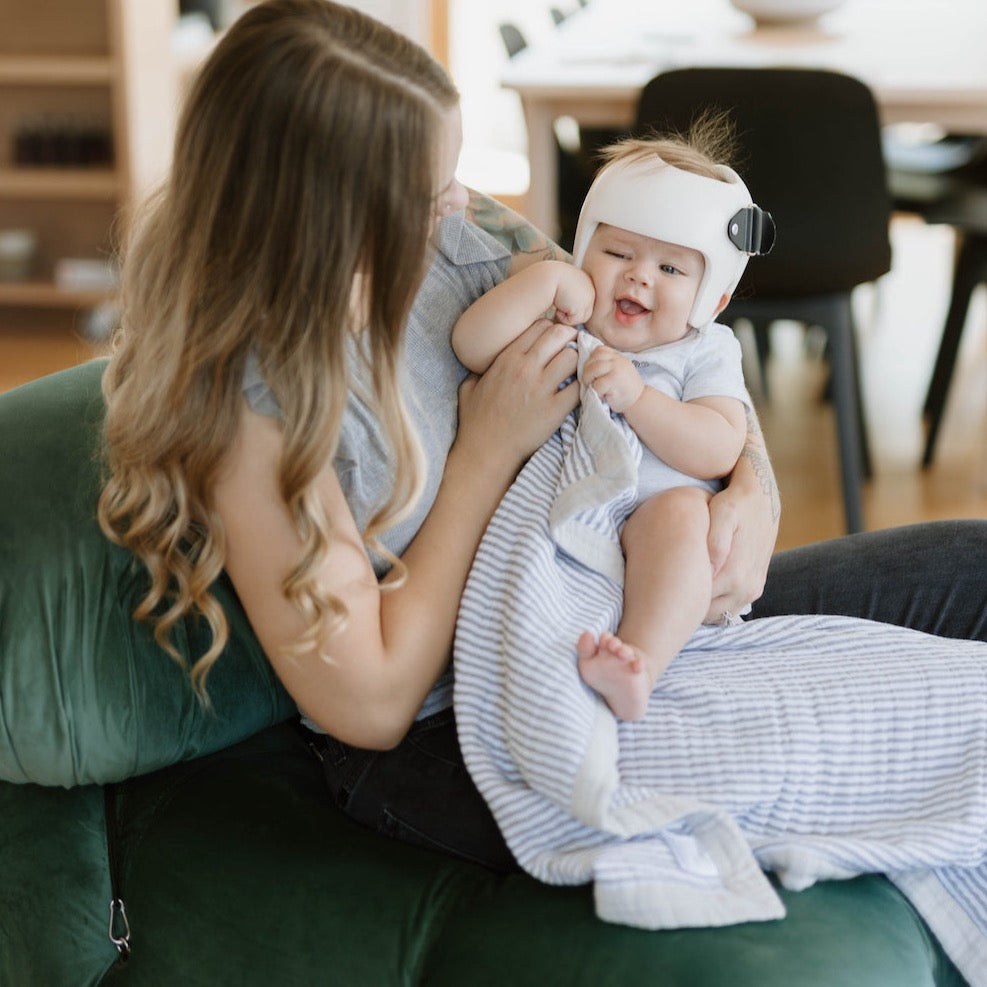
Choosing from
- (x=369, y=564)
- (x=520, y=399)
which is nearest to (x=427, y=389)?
(x=520, y=399)

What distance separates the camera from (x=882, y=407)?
12.2 ft

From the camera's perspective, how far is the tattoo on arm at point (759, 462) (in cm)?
138

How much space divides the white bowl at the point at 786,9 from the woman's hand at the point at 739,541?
8.04ft

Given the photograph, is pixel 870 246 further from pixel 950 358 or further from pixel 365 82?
pixel 365 82

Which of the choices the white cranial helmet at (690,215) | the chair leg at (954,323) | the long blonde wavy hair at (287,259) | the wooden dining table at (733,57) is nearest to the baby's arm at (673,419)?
the white cranial helmet at (690,215)

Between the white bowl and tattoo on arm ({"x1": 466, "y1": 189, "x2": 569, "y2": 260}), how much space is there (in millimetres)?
2319

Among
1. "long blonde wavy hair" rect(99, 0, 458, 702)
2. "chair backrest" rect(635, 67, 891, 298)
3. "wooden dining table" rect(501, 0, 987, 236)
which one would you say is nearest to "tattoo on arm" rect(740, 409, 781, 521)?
"long blonde wavy hair" rect(99, 0, 458, 702)

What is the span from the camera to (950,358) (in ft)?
10.9

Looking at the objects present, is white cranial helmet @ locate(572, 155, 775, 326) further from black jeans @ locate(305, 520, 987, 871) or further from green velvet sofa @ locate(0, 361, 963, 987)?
green velvet sofa @ locate(0, 361, 963, 987)

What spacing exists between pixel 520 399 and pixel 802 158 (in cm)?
151

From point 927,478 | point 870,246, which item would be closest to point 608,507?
point 870,246

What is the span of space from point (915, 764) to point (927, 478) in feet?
7.42

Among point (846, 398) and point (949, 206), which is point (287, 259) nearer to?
point (846, 398)

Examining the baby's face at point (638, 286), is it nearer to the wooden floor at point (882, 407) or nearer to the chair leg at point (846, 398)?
the chair leg at point (846, 398)
